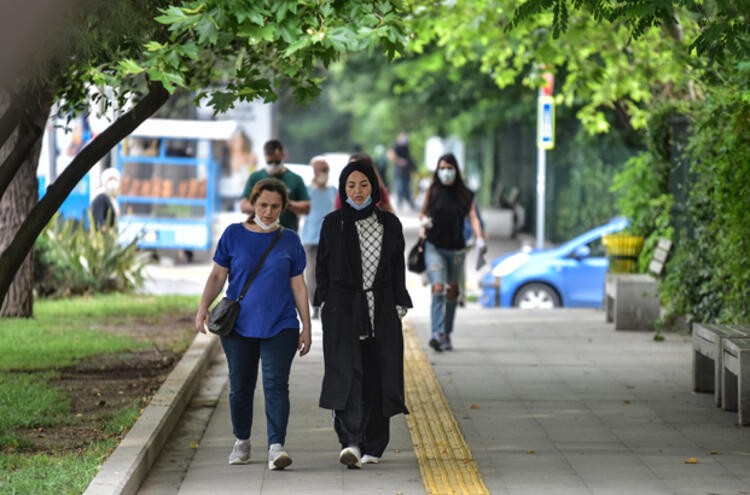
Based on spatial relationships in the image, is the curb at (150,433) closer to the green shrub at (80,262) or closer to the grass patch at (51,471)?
the grass patch at (51,471)

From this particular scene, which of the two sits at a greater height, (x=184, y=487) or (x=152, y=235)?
(x=152, y=235)

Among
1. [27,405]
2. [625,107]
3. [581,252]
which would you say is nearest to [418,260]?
[27,405]

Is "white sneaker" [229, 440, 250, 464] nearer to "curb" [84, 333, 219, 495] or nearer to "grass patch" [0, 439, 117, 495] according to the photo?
"curb" [84, 333, 219, 495]

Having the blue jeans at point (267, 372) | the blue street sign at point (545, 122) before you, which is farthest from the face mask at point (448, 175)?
the blue street sign at point (545, 122)

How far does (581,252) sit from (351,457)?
42.4ft

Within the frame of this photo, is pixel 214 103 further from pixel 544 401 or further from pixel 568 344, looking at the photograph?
pixel 568 344

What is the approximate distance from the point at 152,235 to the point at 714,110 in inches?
555

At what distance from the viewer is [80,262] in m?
18.9

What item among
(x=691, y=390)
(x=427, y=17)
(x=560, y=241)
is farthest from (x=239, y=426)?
(x=560, y=241)

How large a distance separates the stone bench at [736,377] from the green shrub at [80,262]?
9.79 meters

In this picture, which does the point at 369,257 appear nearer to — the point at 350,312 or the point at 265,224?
the point at 350,312

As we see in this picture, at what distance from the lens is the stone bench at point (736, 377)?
10.0m

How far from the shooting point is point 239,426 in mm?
8609

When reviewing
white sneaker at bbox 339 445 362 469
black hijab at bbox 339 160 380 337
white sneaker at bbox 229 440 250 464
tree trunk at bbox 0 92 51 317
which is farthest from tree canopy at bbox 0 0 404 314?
tree trunk at bbox 0 92 51 317
